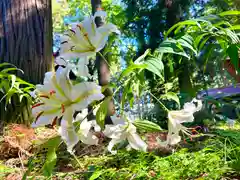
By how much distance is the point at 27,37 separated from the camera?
1.41 metres

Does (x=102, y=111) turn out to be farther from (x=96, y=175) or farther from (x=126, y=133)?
(x=96, y=175)

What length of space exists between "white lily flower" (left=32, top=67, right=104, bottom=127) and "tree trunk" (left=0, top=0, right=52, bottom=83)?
3.30 ft

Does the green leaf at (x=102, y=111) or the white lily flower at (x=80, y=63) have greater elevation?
the white lily flower at (x=80, y=63)

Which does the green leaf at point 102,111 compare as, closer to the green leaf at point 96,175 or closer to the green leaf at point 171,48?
the green leaf at point 171,48

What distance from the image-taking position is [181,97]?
1697mm

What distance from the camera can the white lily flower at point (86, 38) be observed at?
0.41 m

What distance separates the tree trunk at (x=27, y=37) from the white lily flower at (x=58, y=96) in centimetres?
101

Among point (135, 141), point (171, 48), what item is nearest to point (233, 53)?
point (171, 48)

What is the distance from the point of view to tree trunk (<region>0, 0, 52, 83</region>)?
1371 millimetres

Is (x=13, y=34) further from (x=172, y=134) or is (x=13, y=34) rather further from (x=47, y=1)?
(x=172, y=134)

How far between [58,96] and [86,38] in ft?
0.32

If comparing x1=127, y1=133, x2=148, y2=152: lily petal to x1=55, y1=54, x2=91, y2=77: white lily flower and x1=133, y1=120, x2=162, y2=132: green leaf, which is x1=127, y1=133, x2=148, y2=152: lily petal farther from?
x1=55, y1=54, x2=91, y2=77: white lily flower

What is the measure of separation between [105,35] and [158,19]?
9.23 ft

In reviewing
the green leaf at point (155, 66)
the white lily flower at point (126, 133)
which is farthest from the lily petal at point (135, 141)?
the green leaf at point (155, 66)
